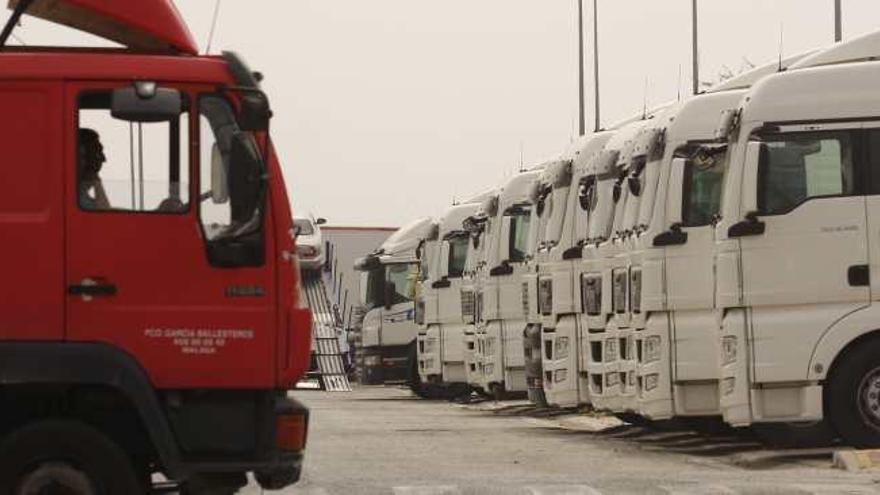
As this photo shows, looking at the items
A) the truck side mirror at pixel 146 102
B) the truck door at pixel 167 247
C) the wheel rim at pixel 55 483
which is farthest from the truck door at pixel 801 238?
the wheel rim at pixel 55 483

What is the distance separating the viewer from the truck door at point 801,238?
62.2ft

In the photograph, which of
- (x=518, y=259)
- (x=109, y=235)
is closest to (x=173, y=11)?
(x=109, y=235)

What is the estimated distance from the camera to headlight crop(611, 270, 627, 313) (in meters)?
22.2

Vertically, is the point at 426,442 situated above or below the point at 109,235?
below

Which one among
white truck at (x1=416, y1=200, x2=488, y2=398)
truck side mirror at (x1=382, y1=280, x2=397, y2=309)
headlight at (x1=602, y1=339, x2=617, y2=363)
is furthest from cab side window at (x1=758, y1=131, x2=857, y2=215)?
truck side mirror at (x1=382, y1=280, x2=397, y2=309)

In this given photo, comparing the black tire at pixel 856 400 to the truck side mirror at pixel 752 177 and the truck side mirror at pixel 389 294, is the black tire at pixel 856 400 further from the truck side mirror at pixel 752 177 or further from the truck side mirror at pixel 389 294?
the truck side mirror at pixel 389 294

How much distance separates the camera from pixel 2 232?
37.9 ft

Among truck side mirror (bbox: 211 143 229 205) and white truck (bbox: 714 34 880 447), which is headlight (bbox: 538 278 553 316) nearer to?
white truck (bbox: 714 34 880 447)

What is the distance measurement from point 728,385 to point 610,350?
3.62m

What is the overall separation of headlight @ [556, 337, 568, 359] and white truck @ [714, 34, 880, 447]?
5.76 metres

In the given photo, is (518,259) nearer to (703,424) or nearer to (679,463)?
(703,424)

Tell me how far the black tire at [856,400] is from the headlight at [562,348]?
20.3 ft

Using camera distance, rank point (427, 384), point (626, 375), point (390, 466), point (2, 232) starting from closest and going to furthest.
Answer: point (2, 232), point (390, 466), point (626, 375), point (427, 384)

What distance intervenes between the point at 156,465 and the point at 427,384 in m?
29.5
